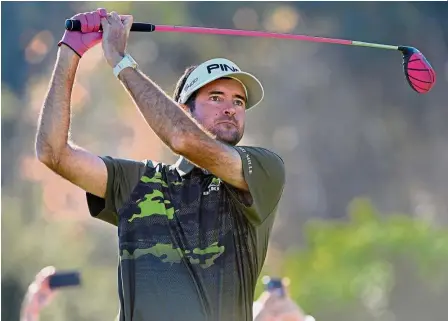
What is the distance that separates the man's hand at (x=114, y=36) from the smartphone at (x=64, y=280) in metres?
2.61

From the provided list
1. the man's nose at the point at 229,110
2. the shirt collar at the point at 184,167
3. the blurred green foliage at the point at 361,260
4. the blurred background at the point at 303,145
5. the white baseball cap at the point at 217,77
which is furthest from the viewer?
the blurred background at the point at 303,145

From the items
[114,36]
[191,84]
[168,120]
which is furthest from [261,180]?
[114,36]

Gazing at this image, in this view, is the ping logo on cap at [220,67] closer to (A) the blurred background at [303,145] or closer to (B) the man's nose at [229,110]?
(B) the man's nose at [229,110]

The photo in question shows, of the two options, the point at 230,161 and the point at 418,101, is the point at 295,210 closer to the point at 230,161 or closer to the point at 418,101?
the point at 418,101

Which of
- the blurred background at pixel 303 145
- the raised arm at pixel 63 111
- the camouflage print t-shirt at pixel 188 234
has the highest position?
the blurred background at pixel 303 145

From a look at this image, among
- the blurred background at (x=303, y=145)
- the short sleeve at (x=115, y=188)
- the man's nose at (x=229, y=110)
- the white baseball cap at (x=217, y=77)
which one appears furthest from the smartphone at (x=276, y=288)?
the blurred background at (x=303, y=145)

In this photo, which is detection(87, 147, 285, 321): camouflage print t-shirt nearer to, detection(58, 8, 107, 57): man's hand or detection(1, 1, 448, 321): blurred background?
detection(58, 8, 107, 57): man's hand

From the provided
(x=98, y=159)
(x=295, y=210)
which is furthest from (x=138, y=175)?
(x=295, y=210)

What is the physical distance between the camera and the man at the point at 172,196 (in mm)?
3672

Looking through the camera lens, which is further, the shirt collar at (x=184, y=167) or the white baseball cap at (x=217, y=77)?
the white baseball cap at (x=217, y=77)

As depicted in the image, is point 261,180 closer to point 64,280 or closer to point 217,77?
point 217,77

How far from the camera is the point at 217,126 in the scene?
13.2ft

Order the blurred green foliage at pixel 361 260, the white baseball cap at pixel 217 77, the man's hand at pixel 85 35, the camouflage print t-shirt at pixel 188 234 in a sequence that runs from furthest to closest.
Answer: the blurred green foliage at pixel 361 260
the white baseball cap at pixel 217 77
the man's hand at pixel 85 35
the camouflage print t-shirt at pixel 188 234

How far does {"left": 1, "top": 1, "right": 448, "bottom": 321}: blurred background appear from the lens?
11.9 meters
